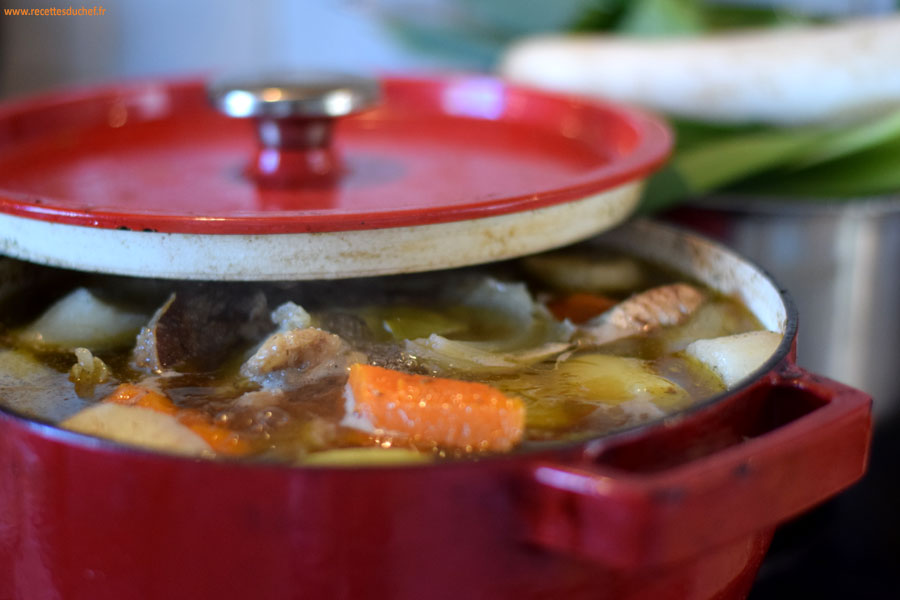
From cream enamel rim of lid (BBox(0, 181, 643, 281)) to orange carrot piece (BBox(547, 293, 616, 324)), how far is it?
0.46ft

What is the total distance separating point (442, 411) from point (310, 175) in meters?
0.35

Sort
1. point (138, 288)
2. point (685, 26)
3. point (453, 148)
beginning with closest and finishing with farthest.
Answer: point (138, 288) < point (453, 148) < point (685, 26)

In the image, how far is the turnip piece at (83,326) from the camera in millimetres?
734

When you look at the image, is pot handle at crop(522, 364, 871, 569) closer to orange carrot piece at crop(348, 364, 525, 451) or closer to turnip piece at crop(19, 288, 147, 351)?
orange carrot piece at crop(348, 364, 525, 451)

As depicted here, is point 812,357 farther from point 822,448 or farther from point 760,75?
point 822,448

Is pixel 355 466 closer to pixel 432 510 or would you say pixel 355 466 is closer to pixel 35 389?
pixel 432 510

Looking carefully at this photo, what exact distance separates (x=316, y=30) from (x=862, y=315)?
1356 millimetres

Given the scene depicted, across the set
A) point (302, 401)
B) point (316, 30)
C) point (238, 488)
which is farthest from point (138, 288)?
point (316, 30)

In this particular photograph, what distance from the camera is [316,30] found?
6.57 ft

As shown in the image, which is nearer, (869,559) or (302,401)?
(302,401)

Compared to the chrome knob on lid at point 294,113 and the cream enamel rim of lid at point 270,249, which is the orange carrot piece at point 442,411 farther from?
the chrome knob on lid at point 294,113

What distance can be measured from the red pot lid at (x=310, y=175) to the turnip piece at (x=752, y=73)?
11.3 inches

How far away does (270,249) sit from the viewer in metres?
0.65

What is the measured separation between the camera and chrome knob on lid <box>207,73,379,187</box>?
2.66ft
